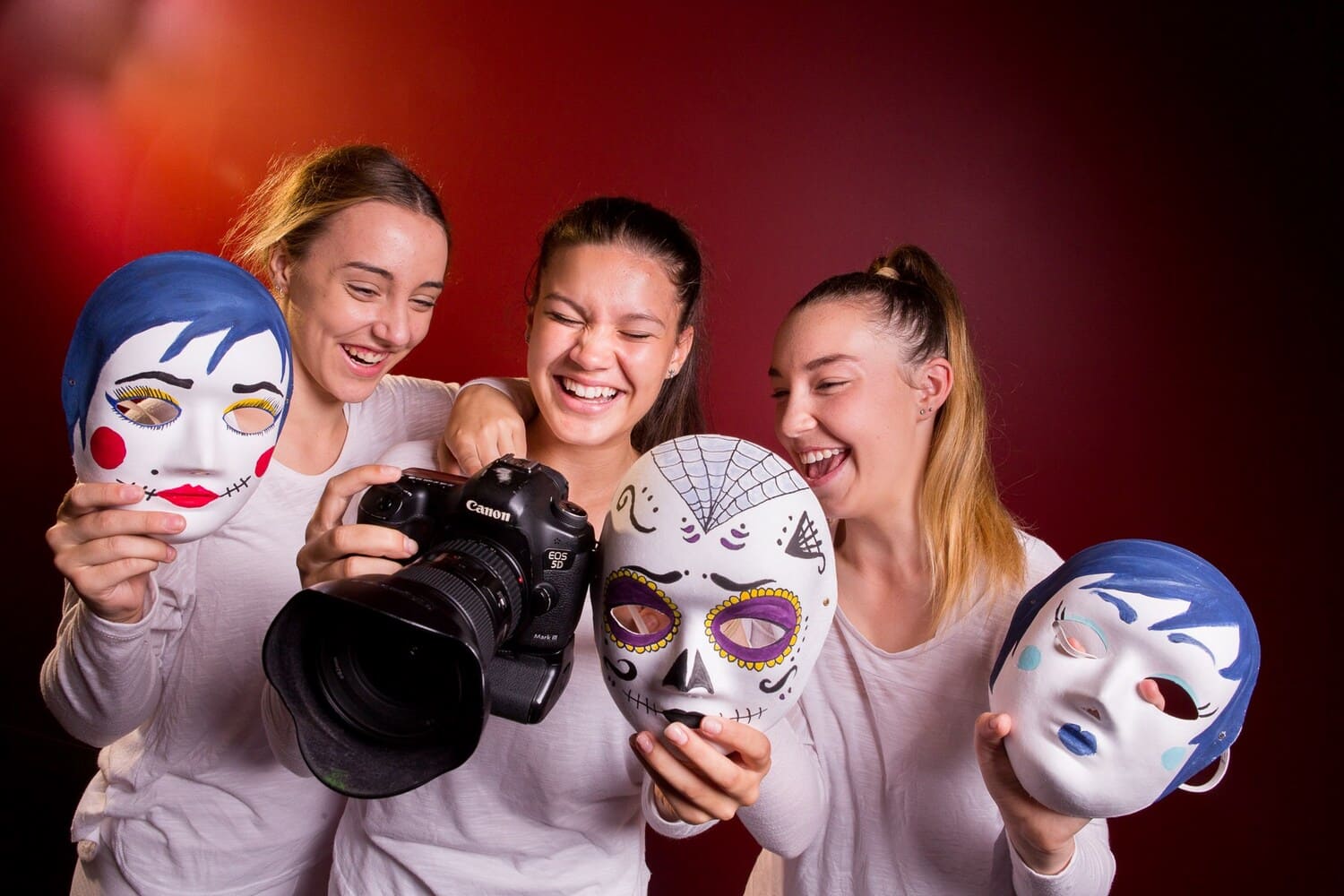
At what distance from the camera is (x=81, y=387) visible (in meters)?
1.00

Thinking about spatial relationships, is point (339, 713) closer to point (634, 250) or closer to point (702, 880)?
point (634, 250)

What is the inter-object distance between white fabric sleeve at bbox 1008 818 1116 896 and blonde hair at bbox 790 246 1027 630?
0.33m

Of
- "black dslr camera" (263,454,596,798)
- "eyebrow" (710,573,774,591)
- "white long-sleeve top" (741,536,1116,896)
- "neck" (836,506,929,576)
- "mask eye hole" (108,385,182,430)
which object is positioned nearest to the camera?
"black dslr camera" (263,454,596,798)

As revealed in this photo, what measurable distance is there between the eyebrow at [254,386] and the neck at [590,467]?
43 centimetres

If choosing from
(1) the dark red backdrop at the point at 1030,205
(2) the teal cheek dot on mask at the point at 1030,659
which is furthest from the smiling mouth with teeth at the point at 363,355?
(2) the teal cheek dot on mask at the point at 1030,659

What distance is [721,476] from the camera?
2.96ft

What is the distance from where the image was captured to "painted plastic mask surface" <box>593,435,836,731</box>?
34.3 inches

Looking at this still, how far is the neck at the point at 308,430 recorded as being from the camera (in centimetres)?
141

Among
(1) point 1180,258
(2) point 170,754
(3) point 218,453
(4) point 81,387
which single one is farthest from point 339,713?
(1) point 1180,258

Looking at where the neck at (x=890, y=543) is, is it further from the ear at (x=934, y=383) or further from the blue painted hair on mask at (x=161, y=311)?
the blue painted hair on mask at (x=161, y=311)

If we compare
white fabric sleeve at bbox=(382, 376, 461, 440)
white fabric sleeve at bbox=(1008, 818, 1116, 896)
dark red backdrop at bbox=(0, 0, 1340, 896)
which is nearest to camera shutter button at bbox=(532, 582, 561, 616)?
white fabric sleeve at bbox=(1008, 818, 1116, 896)

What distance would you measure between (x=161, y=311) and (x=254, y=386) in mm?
127

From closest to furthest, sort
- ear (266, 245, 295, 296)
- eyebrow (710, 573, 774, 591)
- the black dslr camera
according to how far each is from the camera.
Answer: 1. the black dslr camera
2. eyebrow (710, 573, 774, 591)
3. ear (266, 245, 295, 296)

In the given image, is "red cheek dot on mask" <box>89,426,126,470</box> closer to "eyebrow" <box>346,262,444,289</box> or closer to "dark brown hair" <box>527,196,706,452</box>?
"eyebrow" <box>346,262,444,289</box>
